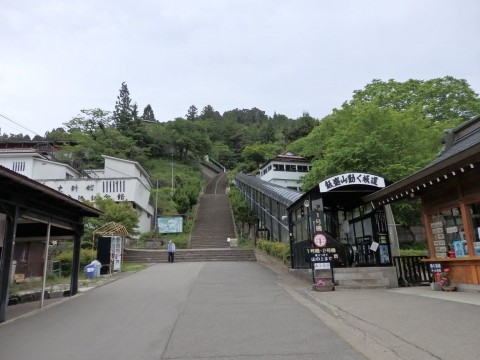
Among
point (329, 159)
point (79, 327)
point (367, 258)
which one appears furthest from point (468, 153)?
point (329, 159)

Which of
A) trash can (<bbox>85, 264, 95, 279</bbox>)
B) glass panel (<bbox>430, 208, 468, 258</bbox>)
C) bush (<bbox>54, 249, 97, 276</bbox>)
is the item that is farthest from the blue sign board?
glass panel (<bbox>430, 208, 468, 258</bbox>)

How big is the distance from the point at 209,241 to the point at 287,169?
61.4 ft

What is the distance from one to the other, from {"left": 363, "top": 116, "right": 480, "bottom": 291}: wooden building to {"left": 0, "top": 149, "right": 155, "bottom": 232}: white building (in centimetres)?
2327

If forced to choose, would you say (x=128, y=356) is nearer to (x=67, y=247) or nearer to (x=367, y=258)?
(x=367, y=258)

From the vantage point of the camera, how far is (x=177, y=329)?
6.20 metres

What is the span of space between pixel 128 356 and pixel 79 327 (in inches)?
103

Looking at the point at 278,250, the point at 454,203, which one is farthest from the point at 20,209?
the point at 278,250

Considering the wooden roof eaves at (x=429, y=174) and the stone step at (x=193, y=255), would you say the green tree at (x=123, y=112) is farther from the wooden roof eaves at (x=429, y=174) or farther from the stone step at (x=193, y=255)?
the wooden roof eaves at (x=429, y=174)

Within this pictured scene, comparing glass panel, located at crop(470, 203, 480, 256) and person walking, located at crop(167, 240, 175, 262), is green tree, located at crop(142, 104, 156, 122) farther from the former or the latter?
glass panel, located at crop(470, 203, 480, 256)

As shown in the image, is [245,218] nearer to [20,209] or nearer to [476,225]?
[476,225]

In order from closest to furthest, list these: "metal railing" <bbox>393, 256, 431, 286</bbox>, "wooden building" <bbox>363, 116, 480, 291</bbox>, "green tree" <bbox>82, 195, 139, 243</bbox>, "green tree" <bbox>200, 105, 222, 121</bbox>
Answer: "wooden building" <bbox>363, 116, 480, 291</bbox>, "metal railing" <bbox>393, 256, 431, 286</bbox>, "green tree" <bbox>82, 195, 139, 243</bbox>, "green tree" <bbox>200, 105, 222, 121</bbox>

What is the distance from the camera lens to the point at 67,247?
21.9 m

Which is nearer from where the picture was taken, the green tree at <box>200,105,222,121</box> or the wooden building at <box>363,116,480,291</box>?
the wooden building at <box>363,116,480,291</box>

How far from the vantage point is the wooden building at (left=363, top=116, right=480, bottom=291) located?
8.09 metres
